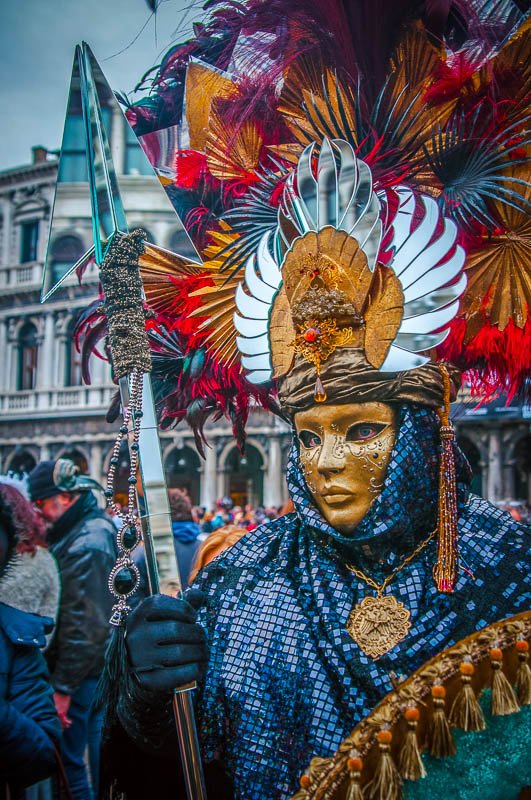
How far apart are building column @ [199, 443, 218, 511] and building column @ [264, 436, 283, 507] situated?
1.38 metres

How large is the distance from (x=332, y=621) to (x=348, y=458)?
0.38 meters

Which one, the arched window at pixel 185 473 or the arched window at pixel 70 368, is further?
the arched window at pixel 185 473

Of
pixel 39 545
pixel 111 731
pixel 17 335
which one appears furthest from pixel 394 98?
pixel 17 335

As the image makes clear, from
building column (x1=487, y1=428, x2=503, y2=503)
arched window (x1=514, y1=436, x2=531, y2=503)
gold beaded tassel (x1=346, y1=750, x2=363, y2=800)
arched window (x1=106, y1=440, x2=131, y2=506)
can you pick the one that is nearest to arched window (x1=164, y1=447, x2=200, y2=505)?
arched window (x1=106, y1=440, x2=131, y2=506)

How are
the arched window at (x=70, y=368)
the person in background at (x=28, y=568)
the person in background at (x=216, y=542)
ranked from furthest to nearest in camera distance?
the arched window at (x=70, y=368) < the person in background at (x=28, y=568) < the person in background at (x=216, y=542)

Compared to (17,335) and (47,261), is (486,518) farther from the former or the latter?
(17,335)

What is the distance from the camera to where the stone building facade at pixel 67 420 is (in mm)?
11195

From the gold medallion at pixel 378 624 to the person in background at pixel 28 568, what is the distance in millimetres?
1758

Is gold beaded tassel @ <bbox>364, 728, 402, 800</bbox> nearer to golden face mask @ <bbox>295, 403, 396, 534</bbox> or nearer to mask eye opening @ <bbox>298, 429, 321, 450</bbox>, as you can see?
golden face mask @ <bbox>295, 403, 396, 534</bbox>

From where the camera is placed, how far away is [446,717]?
4.08 ft

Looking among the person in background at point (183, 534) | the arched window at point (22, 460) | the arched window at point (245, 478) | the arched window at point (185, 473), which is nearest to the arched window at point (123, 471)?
the person in background at point (183, 534)

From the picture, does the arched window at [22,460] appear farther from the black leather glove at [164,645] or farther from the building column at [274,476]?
the black leather glove at [164,645]

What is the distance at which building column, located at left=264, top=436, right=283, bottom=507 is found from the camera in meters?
12.4

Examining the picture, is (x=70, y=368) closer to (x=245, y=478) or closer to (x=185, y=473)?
(x=185, y=473)
